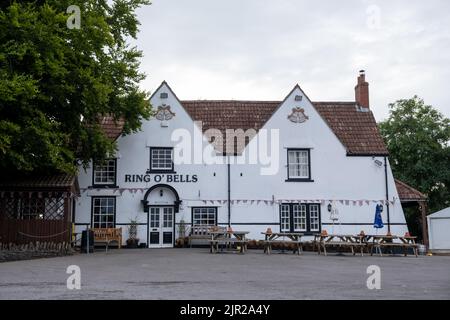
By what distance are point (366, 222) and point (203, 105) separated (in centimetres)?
1118

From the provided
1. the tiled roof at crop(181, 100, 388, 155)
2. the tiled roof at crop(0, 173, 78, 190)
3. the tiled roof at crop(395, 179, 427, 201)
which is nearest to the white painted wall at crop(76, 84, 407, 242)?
the tiled roof at crop(395, 179, 427, 201)

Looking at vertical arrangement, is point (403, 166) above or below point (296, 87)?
below

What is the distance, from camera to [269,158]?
28781 millimetres

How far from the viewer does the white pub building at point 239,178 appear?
2764 cm

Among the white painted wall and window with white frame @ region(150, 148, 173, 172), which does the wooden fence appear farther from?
window with white frame @ region(150, 148, 173, 172)

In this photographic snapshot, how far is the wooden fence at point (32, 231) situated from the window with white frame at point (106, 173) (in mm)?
5414

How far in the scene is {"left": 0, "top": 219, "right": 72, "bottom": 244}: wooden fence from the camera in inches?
874

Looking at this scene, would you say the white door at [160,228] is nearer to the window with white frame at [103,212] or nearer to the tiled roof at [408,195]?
the window with white frame at [103,212]

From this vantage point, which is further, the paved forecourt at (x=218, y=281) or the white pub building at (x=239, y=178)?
the white pub building at (x=239, y=178)

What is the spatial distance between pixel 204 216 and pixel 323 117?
8.58 metres

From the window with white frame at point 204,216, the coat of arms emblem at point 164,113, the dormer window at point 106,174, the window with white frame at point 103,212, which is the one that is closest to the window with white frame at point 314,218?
the window with white frame at point 204,216

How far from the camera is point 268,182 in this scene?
28453 millimetres
